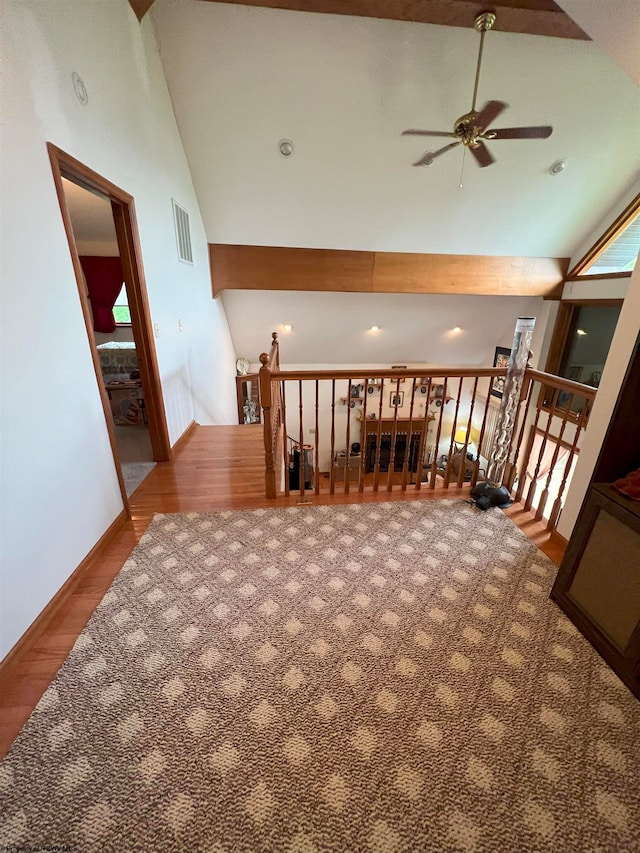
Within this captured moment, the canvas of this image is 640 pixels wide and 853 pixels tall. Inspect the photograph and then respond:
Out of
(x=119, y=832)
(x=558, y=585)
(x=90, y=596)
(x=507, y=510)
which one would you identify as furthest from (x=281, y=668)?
(x=507, y=510)

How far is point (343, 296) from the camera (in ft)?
18.8

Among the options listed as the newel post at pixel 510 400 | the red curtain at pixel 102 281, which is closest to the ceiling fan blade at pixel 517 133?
the newel post at pixel 510 400

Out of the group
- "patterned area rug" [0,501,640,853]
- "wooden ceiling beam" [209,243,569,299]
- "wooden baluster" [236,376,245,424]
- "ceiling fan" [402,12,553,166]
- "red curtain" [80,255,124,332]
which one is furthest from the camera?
"wooden baluster" [236,376,245,424]

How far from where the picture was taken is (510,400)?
2406 millimetres

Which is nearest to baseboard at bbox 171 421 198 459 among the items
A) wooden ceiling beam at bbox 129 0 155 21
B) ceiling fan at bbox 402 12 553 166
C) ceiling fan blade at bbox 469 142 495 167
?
wooden ceiling beam at bbox 129 0 155 21

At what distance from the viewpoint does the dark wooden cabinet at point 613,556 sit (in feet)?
4.34

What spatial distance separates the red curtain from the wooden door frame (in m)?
1.90

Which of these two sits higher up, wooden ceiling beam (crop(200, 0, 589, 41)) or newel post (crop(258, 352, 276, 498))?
wooden ceiling beam (crop(200, 0, 589, 41))

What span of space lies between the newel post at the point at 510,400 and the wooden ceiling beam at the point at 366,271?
9.24ft

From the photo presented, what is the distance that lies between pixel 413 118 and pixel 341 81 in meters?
0.74

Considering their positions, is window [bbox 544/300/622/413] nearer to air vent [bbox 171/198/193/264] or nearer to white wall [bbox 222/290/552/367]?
white wall [bbox 222/290/552/367]

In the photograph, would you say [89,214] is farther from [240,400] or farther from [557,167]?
[557,167]

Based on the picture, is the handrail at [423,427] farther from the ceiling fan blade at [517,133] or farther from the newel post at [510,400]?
the ceiling fan blade at [517,133]

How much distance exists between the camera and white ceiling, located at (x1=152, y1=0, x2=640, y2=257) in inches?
102
